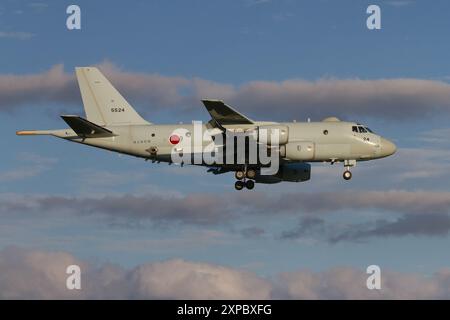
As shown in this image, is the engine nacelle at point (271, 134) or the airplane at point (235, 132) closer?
the engine nacelle at point (271, 134)

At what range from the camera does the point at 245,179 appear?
89.1 meters

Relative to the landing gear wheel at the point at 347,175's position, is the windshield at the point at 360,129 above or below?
above

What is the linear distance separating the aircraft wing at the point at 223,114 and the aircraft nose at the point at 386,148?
1225 cm

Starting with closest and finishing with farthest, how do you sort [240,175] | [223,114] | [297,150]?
[223,114], [297,150], [240,175]

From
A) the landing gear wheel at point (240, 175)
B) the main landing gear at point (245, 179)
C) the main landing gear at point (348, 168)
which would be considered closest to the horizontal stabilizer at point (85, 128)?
the landing gear wheel at point (240, 175)

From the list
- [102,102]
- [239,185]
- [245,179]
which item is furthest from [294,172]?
[102,102]

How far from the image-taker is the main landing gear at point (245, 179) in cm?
8812

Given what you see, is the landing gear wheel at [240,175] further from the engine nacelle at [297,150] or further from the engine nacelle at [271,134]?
the engine nacelle at [271,134]

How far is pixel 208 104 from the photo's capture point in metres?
81.3

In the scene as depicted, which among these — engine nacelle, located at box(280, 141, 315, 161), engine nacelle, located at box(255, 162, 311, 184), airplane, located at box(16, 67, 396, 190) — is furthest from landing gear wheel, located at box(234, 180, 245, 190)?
engine nacelle, located at box(280, 141, 315, 161)

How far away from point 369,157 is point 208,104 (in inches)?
650

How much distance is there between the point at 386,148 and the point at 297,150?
877 centimetres

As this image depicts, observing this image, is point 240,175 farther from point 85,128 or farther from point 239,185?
point 85,128
